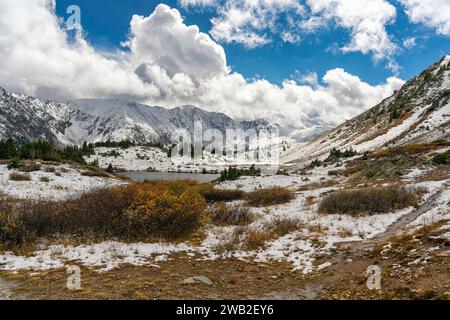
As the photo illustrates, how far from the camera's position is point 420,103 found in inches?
4220

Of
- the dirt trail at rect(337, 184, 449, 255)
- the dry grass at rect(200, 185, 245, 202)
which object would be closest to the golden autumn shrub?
the dirt trail at rect(337, 184, 449, 255)

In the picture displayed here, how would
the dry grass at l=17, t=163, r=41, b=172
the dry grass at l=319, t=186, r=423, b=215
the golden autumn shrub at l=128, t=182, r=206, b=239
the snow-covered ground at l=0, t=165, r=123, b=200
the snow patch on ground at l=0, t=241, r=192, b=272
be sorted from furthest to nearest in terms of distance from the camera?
the dry grass at l=17, t=163, r=41, b=172, the snow-covered ground at l=0, t=165, r=123, b=200, the dry grass at l=319, t=186, r=423, b=215, the golden autumn shrub at l=128, t=182, r=206, b=239, the snow patch on ground at l=0, t=241, r=192, b=272

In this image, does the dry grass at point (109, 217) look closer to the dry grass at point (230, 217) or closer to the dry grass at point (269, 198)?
the dry grass at point (230, 217)

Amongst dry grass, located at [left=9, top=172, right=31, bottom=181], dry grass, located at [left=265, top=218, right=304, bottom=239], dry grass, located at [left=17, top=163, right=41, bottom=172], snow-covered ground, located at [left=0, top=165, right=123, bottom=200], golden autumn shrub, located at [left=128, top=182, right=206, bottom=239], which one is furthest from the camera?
dry grass, located at [left=17, top=163, right=41, bottom=172]

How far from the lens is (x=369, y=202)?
67.4 ft

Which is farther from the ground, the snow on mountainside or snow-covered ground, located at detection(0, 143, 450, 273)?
the snow on mountainside

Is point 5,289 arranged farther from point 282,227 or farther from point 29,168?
point 29,168

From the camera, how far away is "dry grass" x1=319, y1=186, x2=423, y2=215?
2016cm

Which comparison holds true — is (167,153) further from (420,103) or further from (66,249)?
(66,249)

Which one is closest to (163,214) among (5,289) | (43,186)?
(5,289)

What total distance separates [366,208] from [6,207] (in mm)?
19750

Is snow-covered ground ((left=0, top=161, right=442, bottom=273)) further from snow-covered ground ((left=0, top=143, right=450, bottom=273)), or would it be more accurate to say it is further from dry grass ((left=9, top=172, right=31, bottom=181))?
dry grass ((left=9, top=172, right=31, bottom=181))

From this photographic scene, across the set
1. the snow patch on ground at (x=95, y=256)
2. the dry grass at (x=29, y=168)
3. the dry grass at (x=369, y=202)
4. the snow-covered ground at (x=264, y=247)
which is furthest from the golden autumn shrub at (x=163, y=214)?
the dry grass at (x=29, y=168)
